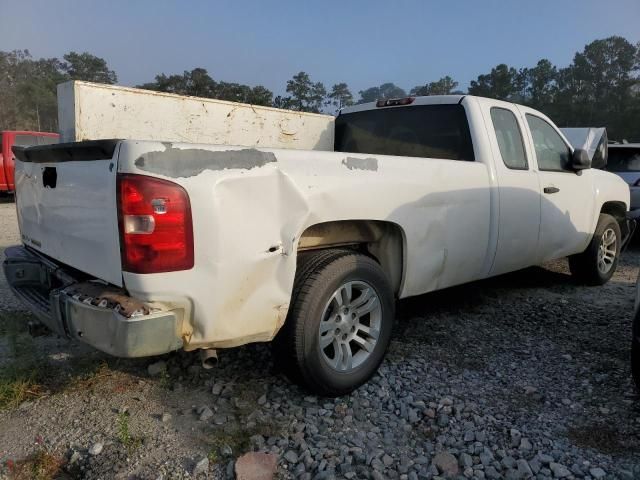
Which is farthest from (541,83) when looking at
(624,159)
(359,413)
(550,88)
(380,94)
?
(359,413)

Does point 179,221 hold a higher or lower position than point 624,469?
higher

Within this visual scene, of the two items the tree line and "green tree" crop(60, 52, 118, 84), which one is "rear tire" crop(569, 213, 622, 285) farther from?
"green tree" crop(60, 52, 118, 84)

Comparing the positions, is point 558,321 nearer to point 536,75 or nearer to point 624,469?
point 624,469

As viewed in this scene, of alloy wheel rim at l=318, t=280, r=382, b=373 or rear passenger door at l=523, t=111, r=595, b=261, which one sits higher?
rear passenger door at l=523, t=111, r=595, b=261

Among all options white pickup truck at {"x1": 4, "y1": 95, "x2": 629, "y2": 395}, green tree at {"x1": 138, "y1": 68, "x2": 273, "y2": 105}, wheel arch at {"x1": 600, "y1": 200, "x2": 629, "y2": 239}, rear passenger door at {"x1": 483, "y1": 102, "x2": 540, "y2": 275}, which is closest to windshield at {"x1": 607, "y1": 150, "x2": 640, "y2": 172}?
wheel arch at {"x1": 600, "y1": 200, "x2": 629, "y2": 239}

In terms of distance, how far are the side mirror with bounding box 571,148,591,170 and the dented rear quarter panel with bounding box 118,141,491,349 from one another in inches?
89.5

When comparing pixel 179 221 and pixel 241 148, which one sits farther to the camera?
pixel 241 148

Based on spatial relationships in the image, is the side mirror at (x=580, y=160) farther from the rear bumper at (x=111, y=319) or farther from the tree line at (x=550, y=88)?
the tree line at (x=550, y=88)

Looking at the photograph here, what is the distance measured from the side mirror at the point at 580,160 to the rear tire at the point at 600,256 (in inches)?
39.1

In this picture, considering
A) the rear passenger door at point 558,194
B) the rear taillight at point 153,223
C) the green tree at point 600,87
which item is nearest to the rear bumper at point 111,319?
the rear taillight at point 153,223

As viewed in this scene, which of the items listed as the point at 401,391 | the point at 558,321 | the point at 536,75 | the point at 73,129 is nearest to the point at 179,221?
the point at 401,391

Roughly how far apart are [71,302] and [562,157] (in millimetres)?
4360

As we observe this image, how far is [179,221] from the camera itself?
210cm

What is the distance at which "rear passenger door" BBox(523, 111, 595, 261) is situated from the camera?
14.3 feet
